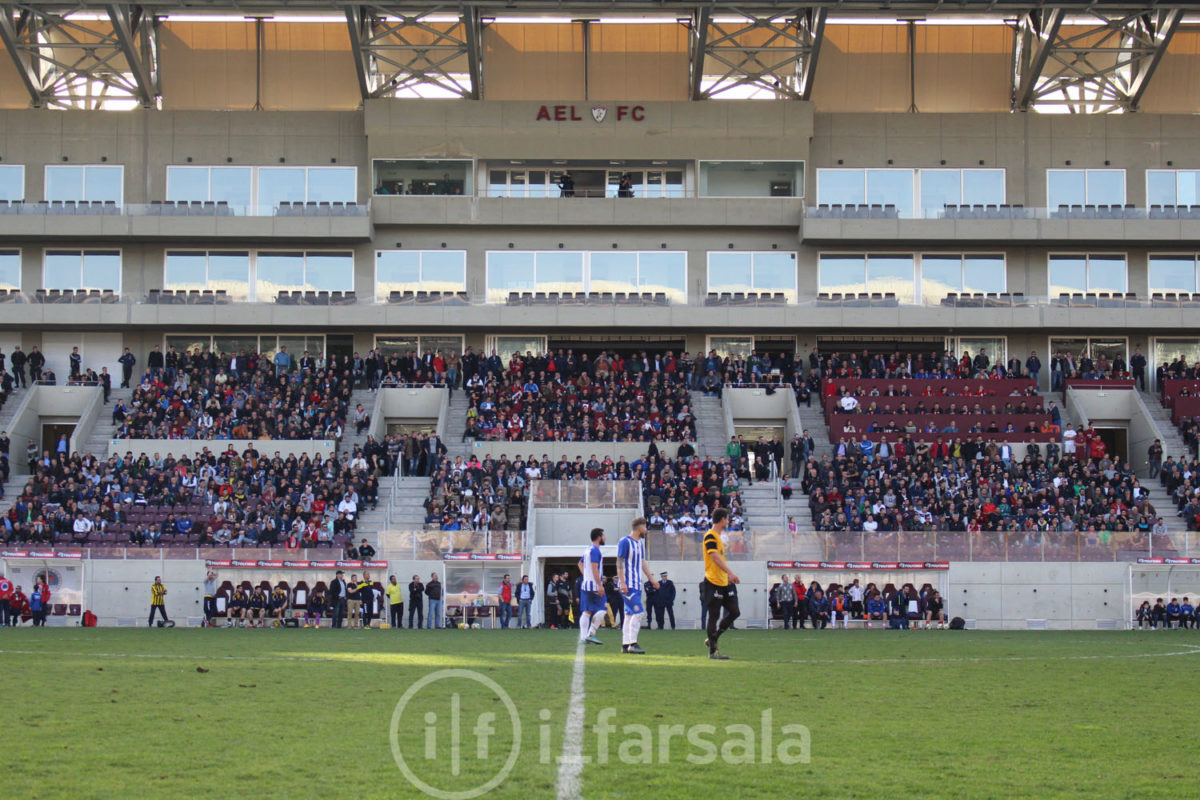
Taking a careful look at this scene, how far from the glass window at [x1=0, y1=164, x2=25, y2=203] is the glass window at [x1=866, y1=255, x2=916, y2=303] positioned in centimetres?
3571

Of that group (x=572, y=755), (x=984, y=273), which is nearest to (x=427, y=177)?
(x=984, y=273)

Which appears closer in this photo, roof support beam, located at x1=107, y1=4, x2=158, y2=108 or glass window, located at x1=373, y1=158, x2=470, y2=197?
roof support beam, located at x1=107, y1=4, x2=158, y2=108

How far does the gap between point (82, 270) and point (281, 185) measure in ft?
29.7

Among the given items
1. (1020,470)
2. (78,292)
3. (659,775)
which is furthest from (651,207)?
(659,775)

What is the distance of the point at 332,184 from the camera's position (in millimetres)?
57406

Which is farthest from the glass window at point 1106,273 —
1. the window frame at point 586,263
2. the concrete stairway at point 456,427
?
the concrete stairway at point 456,427

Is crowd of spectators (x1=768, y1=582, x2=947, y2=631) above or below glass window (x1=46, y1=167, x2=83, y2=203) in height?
below

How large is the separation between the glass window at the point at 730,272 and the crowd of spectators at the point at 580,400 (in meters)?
4.51

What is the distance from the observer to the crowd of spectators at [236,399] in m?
48.8

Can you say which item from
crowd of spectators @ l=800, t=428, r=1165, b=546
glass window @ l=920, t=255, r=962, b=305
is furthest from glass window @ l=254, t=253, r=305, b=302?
glass window @ l=920, t=255, r=962, b=305

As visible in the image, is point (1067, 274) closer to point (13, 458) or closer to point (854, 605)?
point (854, 605)

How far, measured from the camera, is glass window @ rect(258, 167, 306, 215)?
5709cm

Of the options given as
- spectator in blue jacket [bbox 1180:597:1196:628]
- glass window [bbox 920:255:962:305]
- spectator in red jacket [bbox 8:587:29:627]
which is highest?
glass window [bbox 920:255:962:305]

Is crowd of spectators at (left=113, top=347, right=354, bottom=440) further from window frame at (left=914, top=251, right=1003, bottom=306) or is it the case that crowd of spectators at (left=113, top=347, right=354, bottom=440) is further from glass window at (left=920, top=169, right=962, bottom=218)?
glass window at (left=920, top=169, right=962, bottom=218)
